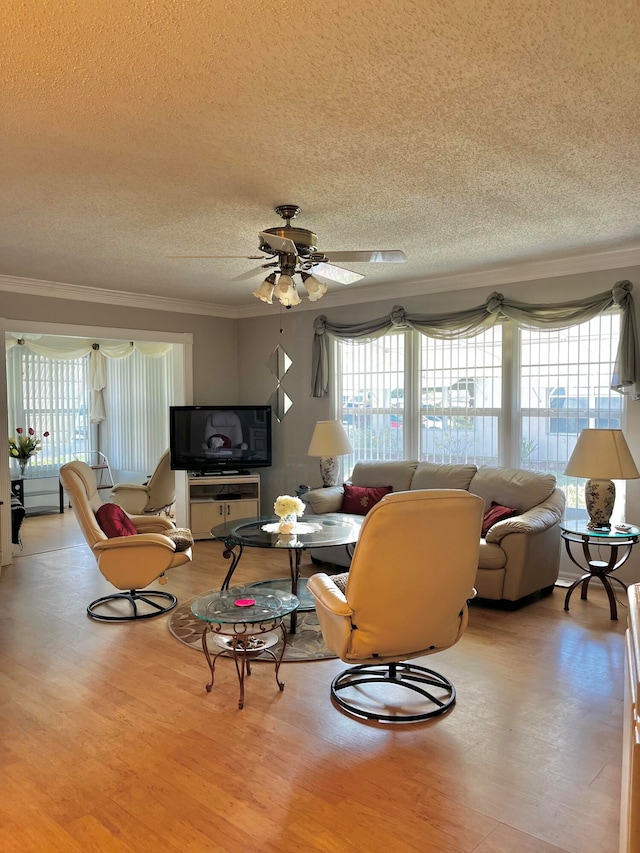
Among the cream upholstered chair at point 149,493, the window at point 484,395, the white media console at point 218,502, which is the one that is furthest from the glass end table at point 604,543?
the cream upholstered chair at point 149,493

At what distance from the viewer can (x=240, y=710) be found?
3170mm

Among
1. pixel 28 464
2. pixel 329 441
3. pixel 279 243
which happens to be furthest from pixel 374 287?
pixel 28 464

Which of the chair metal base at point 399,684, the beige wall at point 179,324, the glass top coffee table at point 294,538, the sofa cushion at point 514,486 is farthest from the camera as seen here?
the beige wall at point 179,324

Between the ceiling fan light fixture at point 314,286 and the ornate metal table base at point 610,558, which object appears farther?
the ornate metal table base at point 610,558

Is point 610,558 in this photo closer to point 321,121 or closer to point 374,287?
point 374,287

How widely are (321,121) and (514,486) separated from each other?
3458 mm

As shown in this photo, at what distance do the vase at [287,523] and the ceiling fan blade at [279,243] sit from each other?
1.84 metres

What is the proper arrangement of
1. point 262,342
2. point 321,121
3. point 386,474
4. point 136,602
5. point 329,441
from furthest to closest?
point 262,342 → point 386,474 → point 329,441 → point 136,602 → point 321,121

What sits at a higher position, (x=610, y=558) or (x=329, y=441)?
(x=329, y=441)

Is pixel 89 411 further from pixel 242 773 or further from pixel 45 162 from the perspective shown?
pixel 242 773

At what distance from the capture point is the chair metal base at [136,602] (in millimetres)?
4504

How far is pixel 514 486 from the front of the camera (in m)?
5.16

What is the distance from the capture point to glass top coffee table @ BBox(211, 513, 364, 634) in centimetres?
414

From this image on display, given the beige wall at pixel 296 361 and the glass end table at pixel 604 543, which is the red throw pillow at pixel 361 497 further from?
the glass end table at pixel 604 543
